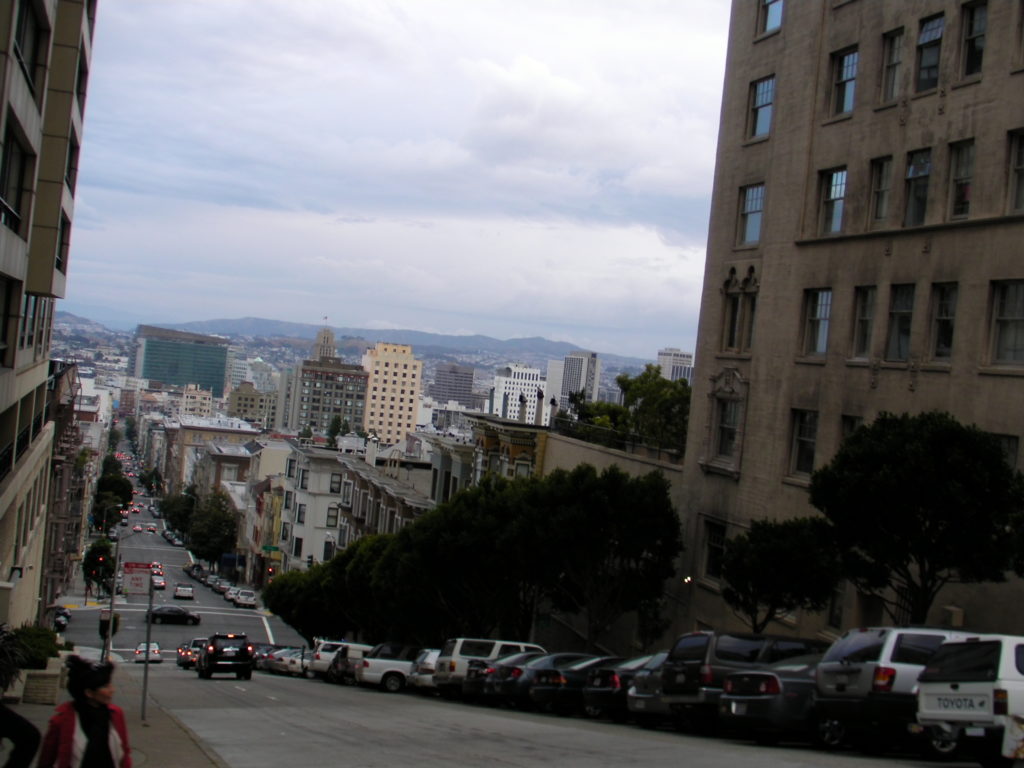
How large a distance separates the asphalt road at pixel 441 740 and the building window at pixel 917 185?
13600mm

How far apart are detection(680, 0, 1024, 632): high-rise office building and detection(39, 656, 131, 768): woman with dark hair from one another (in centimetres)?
1973

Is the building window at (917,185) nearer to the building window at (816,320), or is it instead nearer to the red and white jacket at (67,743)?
Result: the building window at (816,320)

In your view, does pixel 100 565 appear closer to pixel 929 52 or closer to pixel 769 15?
pixel 769 15

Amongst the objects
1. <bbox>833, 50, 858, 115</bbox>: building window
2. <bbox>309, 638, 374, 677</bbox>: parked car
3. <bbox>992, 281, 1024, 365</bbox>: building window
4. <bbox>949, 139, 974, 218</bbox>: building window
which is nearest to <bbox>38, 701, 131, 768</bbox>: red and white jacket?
<bbox>992, 281, 1024, 365</bbox>: building window

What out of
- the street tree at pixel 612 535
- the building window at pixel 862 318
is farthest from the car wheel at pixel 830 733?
the street tree at pixel 612 535

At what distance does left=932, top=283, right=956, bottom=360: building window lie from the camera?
89.8ft

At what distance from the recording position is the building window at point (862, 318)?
30.2 m

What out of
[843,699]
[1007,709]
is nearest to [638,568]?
[843,699]

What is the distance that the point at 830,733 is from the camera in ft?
59.3

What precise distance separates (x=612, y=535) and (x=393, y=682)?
9.40 m

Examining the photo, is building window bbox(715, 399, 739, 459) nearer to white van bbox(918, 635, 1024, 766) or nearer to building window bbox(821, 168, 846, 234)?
building window bbox(821, 168, 846, 234)

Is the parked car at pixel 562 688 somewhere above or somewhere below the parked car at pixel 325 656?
above

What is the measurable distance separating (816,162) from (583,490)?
36.7ft

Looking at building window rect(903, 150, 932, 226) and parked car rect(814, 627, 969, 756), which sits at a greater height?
building window rect(903, 150, 932, 226)
